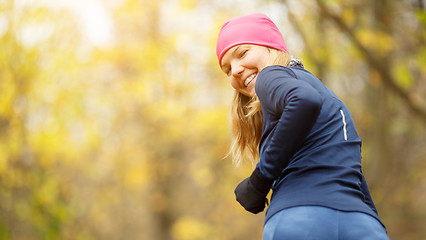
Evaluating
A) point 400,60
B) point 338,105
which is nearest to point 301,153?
point 338,105

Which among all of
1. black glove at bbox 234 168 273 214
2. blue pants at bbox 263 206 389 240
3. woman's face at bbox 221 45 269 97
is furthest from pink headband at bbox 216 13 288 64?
blue pants at bbox 263 206 389 240

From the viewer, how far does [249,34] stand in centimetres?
191

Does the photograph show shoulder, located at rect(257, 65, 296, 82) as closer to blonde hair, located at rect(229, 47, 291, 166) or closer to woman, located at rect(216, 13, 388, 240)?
woman, located at rect(216, 13, 388, 240)

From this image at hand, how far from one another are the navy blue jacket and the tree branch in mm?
3384

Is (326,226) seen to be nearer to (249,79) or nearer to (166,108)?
(249,79)

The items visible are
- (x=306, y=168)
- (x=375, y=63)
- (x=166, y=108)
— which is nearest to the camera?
(x=306, y=168)

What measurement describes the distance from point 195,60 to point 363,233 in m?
9.66

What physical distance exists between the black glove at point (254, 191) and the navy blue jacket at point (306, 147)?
1.4 inches

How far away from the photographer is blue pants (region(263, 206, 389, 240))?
1.49 m

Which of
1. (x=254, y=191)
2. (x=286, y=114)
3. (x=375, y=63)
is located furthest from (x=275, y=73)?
(x=375, y=63)

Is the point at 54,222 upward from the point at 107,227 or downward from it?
upward

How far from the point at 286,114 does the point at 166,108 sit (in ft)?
30.8

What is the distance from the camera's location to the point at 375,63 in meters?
5.25

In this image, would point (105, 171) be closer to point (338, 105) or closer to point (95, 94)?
point (95, 94)
